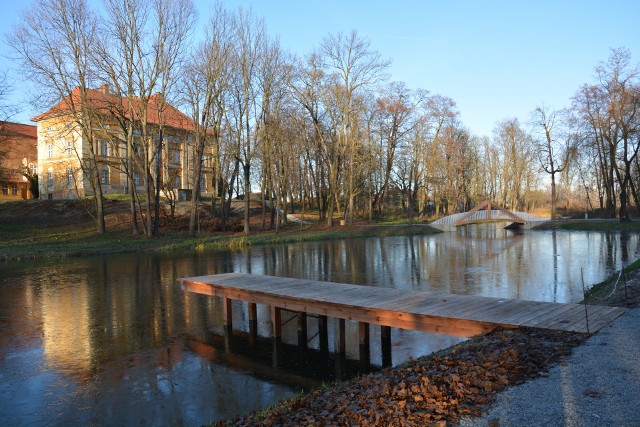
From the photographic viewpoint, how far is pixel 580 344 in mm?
6297

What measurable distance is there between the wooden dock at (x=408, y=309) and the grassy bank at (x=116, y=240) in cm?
1788

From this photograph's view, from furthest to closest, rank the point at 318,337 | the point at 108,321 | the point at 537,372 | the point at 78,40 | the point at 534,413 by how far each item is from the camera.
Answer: the point at 78,40 → the point at 108,321 → the point at 318,337 → the point at 537,372 → the point at 534,413

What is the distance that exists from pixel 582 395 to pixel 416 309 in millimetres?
3770

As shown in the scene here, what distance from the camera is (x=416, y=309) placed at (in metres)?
8.42

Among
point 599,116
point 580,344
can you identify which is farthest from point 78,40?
point 599,116

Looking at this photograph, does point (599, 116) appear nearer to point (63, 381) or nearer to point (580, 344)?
point (580, 344)

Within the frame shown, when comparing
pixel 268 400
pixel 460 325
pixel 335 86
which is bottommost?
pixel 268 400

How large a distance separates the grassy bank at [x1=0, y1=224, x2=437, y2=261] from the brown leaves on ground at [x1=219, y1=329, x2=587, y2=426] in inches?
936

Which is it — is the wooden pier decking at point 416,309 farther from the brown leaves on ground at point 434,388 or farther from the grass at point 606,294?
the grass at point 606,294

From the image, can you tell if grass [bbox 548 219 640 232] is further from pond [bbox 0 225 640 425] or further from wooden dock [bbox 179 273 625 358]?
wooden dock [bbox 179 273 625 358]

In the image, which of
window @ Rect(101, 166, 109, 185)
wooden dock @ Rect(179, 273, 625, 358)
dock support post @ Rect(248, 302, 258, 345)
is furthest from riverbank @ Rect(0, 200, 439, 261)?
dock support post @ Rect(248, 302, 258, 345)

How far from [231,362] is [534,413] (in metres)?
5.83

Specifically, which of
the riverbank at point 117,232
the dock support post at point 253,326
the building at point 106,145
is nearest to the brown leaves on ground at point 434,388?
the dock support post at point 253,326

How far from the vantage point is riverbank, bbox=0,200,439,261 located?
27.9m
